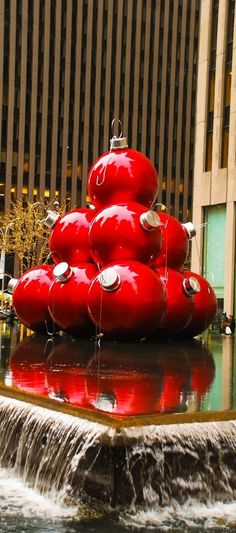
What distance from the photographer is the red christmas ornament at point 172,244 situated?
15.8 m

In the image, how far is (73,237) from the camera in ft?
50.2

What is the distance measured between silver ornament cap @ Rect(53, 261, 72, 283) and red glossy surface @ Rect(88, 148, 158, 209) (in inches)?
60.6

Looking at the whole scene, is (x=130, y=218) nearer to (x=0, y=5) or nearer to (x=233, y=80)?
(x=233, y=80)

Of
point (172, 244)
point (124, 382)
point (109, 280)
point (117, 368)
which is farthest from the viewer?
point (172, 244)

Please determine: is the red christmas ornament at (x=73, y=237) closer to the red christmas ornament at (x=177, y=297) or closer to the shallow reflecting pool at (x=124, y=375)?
the red christmas ornament at (x=177, y=297)

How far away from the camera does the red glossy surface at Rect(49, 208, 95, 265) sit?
50.2ft

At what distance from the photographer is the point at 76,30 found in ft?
263

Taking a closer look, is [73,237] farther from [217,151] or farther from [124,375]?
[217,151]

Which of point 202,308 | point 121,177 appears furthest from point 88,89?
point 121,177

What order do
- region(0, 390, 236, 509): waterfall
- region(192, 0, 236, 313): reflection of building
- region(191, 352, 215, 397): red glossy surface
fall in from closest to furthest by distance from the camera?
region(0, 390, 236, 509): waterfall, region(191, 352, 215, 397): red glossy surface, region(192, 0, 236, 313): reflection of building

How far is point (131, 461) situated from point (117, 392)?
5.78 feet

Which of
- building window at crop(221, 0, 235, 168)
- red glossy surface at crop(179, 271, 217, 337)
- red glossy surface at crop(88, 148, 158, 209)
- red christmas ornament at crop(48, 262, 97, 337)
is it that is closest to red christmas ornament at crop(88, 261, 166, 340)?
red christmas ornament at crop(48, 262, 97, 337)

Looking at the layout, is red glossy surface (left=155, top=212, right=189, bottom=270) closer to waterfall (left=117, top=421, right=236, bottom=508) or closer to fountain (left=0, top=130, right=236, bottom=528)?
fountain (left=0, top=130, right=236, bottom=528)

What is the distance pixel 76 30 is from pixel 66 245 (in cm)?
6910
